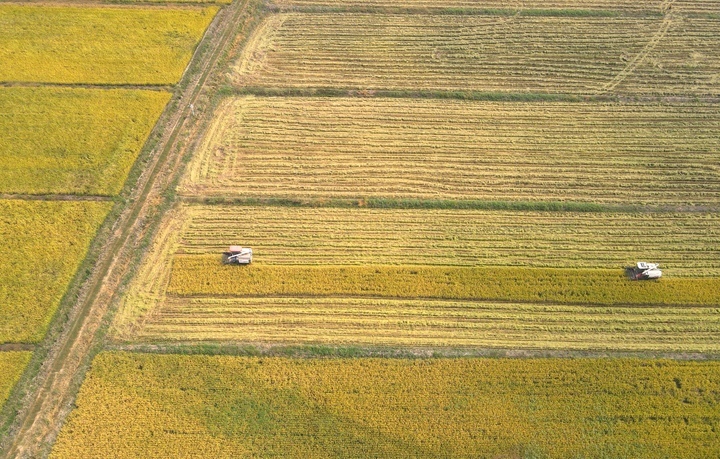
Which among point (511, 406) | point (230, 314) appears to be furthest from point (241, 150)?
point (511, 406)

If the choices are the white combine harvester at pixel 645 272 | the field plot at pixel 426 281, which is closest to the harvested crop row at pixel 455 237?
the field plot at pixel 426 281

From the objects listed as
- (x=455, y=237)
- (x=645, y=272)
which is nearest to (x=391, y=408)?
(x=455, y=237)

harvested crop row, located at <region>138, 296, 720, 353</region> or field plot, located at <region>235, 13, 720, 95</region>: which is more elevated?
field plot, located at <region>235, 13, 720, 95</region>

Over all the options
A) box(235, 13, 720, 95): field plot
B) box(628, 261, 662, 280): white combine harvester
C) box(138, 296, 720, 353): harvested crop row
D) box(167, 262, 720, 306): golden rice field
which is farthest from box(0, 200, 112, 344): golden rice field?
box(628, 261, 662, 280): white combine harvester

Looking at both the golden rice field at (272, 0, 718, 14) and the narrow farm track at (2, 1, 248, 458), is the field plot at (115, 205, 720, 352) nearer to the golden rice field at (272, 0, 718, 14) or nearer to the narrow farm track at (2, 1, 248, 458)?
the narrow farm track at (2, 1, 248, 458)

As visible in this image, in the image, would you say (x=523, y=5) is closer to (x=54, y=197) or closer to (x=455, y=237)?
(x=455, y=237)

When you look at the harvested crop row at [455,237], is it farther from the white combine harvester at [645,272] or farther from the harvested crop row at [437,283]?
the white combine harvester at [645,272]
